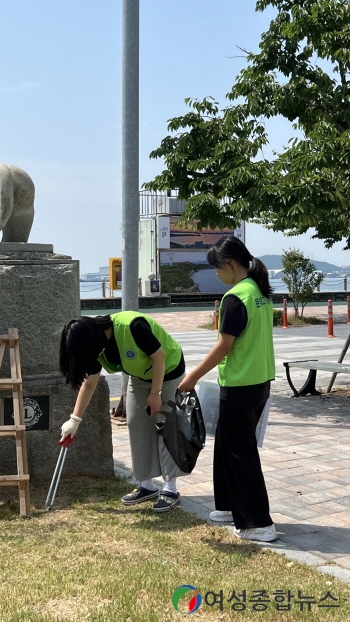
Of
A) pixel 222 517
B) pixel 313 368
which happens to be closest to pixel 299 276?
pixel 313 368

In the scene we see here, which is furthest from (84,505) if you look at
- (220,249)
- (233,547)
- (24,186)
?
(24,186)

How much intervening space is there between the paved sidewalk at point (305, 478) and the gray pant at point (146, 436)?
0.35 m

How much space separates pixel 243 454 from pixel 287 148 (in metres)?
5.67

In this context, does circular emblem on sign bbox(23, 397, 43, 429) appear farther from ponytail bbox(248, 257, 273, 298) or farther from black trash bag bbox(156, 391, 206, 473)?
ponytail bbox(248, 257, 273, 298)

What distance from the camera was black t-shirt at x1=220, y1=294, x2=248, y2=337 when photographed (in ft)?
14.3

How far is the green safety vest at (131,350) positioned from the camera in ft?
15.4

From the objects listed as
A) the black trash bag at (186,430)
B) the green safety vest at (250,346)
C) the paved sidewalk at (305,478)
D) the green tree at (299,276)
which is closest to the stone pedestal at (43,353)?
the paved sidewalk at (305,478)

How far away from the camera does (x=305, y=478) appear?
600 cm

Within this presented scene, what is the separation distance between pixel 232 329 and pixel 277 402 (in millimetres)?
5649

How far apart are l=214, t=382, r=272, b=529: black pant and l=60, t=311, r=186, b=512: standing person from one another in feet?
1.73

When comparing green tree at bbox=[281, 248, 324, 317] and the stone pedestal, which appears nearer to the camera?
the stone pedestal

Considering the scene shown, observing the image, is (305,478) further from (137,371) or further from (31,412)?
(31,412)

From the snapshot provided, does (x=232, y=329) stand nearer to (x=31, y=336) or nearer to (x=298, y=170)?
(x=31, y=336)

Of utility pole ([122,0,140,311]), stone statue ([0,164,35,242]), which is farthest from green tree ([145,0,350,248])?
stone statue ([0,164,35,242])
